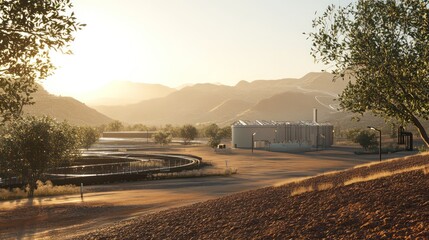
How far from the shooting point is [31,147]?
40.0 metres

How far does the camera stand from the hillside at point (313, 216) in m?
12.5

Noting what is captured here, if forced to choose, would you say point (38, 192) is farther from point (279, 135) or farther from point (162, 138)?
point (162, 138)

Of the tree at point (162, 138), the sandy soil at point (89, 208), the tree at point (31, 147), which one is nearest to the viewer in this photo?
the sandy soil at point (89, 208)

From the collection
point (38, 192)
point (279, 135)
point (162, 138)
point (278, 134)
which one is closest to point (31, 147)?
point (38, 192)

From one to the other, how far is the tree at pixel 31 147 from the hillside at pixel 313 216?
898 inches

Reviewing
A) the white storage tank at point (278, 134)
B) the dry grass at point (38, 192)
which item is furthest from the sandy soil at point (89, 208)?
the white storage tank at point (278, 134)

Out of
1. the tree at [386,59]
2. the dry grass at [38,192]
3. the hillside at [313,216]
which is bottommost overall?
the dry grass at [38,192]

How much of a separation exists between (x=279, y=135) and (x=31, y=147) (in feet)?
323

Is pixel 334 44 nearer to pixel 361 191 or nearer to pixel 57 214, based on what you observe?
pixel 361 191

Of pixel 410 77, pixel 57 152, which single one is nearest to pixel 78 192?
Result: pixel 57 152

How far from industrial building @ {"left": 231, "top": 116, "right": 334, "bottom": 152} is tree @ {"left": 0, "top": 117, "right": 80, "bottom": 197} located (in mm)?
86931

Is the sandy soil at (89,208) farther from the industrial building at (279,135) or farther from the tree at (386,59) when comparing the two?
the industrial building at (279,135)

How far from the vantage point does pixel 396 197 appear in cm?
1471

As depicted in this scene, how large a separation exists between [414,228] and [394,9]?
11.7 metres
